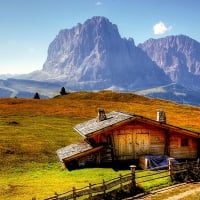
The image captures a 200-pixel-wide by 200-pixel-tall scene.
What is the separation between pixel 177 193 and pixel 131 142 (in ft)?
44.3

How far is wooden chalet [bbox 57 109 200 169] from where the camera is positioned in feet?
134

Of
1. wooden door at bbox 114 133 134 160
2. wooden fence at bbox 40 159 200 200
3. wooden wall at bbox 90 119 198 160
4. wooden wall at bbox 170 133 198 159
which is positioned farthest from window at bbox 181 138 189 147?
wooden fence at bbox 40 159 200 200

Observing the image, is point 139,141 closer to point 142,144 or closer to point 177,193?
point 142,144

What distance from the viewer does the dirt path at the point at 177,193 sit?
27.4m

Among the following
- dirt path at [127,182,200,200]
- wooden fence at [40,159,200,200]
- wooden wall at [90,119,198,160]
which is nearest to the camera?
dirt path at [127,182,200,200]

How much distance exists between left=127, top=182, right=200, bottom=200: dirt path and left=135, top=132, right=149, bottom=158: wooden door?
35.2ft

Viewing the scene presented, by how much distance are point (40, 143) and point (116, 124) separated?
1996 centimetres

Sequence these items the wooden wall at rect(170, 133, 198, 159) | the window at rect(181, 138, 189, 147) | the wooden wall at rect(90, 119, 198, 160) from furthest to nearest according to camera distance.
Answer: the window at rect(181, 138, 189, 147), the wooden wall at rect(170, 133, 198, 159), the wooden wall at rect(90, 119, 198, 160)

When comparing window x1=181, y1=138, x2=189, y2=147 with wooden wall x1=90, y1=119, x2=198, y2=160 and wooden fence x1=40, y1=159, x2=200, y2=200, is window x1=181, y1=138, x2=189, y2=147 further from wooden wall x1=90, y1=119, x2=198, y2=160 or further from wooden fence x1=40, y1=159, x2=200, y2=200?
wooden fence x1=40, y1=159, x2=200, y2=200

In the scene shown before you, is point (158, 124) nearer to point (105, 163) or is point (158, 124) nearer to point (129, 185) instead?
point (105, 163)

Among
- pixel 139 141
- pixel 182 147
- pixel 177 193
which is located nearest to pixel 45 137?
pixel 139 141

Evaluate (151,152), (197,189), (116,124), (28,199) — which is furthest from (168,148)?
(28,199)

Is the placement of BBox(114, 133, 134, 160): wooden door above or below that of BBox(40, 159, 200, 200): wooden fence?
above

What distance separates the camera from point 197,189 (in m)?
29.4
